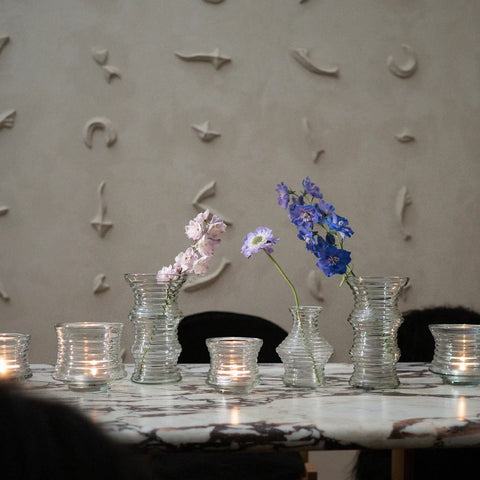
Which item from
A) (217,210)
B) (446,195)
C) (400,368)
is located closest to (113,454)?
(400,368)

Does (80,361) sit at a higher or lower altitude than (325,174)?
lower

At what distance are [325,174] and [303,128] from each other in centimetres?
22

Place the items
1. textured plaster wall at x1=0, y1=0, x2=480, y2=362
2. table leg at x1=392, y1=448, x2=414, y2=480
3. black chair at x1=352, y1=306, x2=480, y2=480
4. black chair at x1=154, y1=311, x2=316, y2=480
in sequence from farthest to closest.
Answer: textured plaster wall at x1=0, y1=0, x2=480, y2=362, black chair at x1=352, y1=306, x2=480, y2=480, black chair at x1=154, y1=311, x2=316, y2=480, table leg at x1=392, y1=448, x2=414, y2=480

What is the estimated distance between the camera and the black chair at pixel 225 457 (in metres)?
1.63

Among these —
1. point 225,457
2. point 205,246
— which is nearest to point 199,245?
point 205,246

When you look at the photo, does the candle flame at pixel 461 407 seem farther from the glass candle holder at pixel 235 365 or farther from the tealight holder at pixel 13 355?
the tealight holder at pixel 13 355

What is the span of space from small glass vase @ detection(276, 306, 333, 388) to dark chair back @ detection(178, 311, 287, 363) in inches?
32.5

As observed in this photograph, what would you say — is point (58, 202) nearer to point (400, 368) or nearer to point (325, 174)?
point (325, 174)

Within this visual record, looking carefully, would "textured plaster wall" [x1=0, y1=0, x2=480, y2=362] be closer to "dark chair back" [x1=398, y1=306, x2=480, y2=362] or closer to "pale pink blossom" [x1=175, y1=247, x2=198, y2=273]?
"dark chair back" [x1=398, y1=306, x2=480, y2=362]

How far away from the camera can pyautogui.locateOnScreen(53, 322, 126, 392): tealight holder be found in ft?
3.91

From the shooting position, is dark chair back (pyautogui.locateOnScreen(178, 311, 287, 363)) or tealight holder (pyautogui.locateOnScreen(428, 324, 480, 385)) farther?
dark chair back (pyautogui.locateOnScreen(178, 311, 287, 363))

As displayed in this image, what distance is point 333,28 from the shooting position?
290 centimetres

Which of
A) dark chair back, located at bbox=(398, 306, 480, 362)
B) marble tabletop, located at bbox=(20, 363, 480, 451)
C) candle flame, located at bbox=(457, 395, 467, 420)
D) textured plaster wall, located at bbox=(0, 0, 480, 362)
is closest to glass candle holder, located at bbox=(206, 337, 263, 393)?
marble tabletop, located at bbox=(20, 363, 480, 451)

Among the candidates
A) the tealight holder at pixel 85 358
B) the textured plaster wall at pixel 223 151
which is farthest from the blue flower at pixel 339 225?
the textured plaster wall at pixel 223 151
